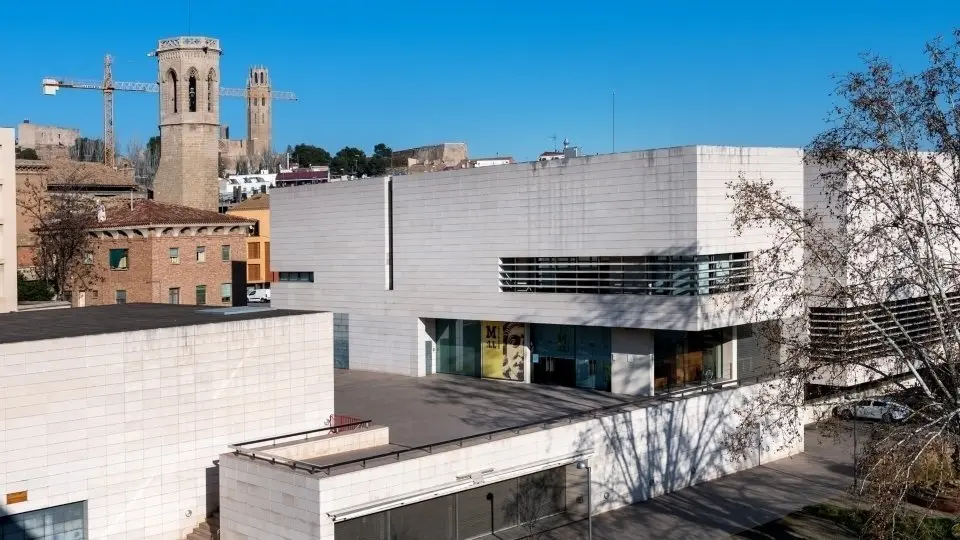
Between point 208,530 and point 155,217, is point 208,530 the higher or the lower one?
the lower one

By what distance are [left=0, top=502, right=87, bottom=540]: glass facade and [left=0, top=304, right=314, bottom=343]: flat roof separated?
3475 mm

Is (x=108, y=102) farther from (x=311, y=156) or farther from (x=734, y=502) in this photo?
(x=734, y=502)

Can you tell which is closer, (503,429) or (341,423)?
(503,429)

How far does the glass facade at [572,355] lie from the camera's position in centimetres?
3105

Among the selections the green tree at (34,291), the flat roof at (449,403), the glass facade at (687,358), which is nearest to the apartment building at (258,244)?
the green tree at (34,291)

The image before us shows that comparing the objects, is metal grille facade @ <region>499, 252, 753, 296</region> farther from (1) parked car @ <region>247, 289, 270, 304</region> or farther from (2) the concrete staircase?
(1) parked car @ <region>247, 289, 270, 304</region>

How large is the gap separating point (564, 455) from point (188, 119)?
4993 cm

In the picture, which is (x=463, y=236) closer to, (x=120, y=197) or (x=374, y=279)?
(x=374, y=279)

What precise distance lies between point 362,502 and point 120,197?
47110 millimetres

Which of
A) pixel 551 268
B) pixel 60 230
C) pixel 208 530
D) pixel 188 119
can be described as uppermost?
pixel 188 119

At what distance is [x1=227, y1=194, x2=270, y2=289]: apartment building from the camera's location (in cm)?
6003

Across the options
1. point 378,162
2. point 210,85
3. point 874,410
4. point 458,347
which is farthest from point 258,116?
point 874,410

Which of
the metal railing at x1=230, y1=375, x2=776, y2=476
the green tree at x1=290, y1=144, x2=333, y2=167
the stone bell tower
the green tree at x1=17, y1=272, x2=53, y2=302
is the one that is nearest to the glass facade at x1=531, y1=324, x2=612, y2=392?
the metal railing at x1=230, y1=375, x2=776, y2=476

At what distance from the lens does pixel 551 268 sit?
3158 cm
